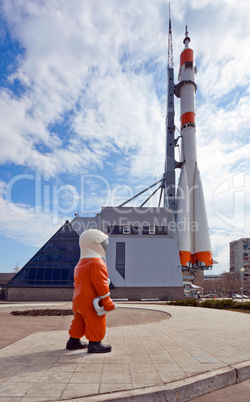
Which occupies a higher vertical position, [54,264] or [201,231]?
[201,231]

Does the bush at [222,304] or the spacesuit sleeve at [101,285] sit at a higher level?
the spacesuit sleeve at [101,285]

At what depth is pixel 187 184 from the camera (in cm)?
3978

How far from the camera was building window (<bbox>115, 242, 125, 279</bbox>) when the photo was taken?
33.3 m

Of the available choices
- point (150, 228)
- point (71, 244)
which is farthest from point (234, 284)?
point (71, 244)

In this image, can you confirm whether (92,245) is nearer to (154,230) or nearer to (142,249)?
(142,249)

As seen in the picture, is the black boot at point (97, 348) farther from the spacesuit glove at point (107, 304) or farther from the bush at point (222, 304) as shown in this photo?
the bush at point (222, 304)

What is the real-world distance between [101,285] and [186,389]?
2870mm

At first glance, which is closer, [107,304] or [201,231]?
[107,304]

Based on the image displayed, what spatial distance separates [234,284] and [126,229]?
192 feet

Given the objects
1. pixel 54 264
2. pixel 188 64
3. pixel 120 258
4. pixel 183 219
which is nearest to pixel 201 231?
pixel 183 219

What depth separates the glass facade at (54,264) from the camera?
3127 cm

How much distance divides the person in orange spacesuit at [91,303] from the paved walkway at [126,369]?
1.08ft

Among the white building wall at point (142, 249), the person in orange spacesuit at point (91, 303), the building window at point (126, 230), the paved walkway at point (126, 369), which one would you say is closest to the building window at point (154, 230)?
the white building wall at point (142, 249)

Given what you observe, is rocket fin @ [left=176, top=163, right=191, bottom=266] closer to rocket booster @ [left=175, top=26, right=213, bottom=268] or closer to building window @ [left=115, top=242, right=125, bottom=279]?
rocket booster @ [left=175, top=26, right=213, bottom=268]
